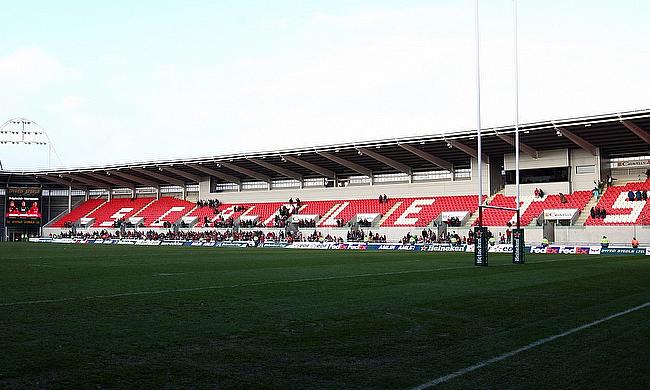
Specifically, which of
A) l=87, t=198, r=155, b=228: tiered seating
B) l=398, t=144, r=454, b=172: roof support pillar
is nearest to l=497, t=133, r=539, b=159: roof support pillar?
l=398, t=144, r=454, b=172: roof support pillar

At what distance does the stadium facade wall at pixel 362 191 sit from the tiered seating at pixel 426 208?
3.24 feet

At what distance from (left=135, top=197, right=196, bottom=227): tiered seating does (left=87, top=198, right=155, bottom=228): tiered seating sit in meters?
1.80

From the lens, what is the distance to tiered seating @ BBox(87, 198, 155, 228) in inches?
2933

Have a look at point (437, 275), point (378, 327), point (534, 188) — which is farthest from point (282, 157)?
point (378, 327)

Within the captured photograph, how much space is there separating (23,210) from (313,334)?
72.1 m

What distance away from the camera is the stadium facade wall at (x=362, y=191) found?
5619 centimetres

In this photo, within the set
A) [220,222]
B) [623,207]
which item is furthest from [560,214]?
[220,222]

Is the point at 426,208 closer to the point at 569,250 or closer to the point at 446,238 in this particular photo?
the point at 446,238

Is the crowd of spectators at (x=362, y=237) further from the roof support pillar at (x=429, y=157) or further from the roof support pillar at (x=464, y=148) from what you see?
the roof support pillar at (x=464, y=148)

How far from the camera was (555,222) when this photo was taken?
47531mm

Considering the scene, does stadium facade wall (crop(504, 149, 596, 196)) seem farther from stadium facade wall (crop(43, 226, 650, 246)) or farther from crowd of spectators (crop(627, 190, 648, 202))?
stadium facade wall (crop(43, 226, 650, 246))

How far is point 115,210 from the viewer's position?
77312 mm

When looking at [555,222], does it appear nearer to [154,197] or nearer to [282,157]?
[282,157]

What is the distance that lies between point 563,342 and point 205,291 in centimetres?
819
